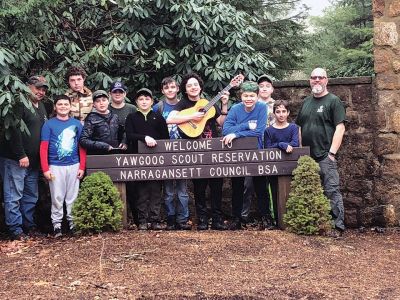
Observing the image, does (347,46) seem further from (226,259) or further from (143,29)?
(226,259)

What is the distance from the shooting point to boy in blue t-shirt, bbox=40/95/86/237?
18.3 feet

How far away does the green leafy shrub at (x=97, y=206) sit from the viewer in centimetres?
529

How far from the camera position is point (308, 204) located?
212 inches

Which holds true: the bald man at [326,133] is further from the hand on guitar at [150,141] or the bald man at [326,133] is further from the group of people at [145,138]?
the hand on guitar at [150,141]

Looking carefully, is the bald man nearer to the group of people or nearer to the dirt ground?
the group of people

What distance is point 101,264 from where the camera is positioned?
4.39 metres

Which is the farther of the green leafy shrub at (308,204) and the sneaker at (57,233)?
the sneaker at (57,233)

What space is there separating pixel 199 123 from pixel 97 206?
1.40 m

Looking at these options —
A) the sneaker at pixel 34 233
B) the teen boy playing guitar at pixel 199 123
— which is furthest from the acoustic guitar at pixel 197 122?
the sneaker at pixel 34 233

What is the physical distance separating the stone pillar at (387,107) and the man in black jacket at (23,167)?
388 centimetres

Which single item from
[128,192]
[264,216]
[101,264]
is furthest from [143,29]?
[101,264]

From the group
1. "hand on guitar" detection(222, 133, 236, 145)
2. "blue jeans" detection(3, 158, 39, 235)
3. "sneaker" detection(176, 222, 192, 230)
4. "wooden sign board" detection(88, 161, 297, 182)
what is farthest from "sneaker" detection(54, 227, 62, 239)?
"hand on guitar" detection(222, 133, 236, 145)

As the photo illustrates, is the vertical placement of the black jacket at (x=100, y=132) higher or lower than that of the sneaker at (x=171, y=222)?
higher

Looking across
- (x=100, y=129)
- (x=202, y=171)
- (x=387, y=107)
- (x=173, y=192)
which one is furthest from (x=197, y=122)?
(x=387, y=107)
